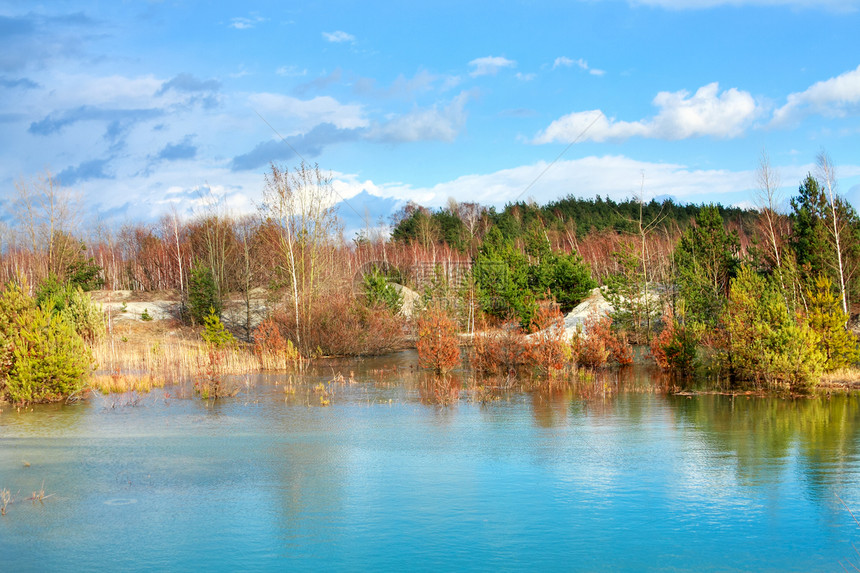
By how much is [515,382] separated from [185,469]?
34.8ft

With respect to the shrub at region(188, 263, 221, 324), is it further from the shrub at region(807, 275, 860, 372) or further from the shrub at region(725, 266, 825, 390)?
the shrub at region(807, 275, 860, 372)

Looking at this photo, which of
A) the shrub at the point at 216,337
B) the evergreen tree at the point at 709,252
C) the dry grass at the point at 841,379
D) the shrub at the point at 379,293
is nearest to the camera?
the dry grass at the point at 841,379

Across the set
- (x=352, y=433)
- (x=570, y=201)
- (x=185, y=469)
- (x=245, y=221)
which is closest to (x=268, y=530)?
(x=185, y=469)

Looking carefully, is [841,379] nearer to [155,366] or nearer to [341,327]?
[341,327]

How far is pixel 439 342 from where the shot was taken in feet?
68.4

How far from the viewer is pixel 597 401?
1603 centimetres

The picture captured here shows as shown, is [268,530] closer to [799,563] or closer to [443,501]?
[443,501]

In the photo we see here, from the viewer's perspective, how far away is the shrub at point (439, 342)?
68.2 feet

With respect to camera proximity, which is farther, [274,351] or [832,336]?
[274,351]

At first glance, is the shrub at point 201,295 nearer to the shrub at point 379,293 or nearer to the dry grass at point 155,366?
the dry grass at point 155,366

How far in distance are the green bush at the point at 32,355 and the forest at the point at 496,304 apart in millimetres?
37

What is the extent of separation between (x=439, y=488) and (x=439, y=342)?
11.6m

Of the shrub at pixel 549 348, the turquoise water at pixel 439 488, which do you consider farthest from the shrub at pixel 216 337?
the shrub at pixel 549 348

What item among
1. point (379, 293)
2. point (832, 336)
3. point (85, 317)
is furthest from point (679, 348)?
point (85, 317)
